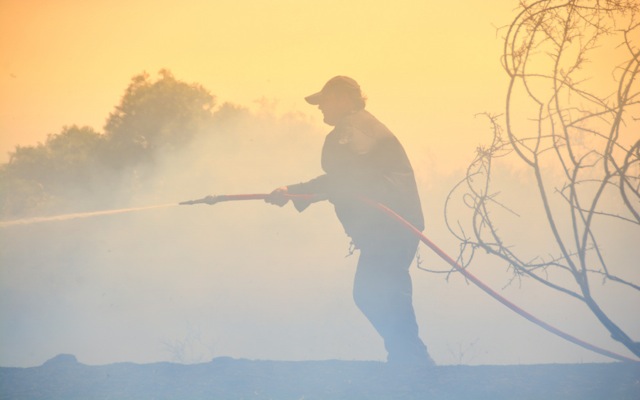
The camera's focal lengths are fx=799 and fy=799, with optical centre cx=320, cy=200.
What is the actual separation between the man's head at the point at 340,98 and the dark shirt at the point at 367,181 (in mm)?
116

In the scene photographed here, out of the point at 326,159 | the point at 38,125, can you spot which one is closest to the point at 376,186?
the point at 326,159

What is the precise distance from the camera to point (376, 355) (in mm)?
8320

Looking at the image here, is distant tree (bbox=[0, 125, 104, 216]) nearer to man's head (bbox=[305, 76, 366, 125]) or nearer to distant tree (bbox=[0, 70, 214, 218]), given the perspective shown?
distant tree (bbox=[0, 70, 214, 218])

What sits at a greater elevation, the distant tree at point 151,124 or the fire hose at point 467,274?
the distant tree at point 151,124

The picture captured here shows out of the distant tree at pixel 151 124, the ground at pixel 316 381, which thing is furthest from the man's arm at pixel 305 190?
the distant tree at pixel 151 124

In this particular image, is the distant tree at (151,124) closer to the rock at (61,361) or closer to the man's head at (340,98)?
the man's head at (340,98)

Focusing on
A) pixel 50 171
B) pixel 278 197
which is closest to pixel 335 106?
pixel 278 197

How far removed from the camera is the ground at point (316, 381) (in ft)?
20.0

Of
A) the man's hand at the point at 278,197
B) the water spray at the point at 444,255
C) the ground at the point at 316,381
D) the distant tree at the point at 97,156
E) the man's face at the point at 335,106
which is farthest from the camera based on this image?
the distant tree at the point at 97,156

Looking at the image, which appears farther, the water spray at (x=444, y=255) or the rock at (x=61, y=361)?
the rock at (x=61, y=361)

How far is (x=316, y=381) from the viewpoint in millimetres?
6387

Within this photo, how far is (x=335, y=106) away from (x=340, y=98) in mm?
85

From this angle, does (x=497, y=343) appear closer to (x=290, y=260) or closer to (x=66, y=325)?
(x=290, y=260)

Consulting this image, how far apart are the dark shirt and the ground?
3.86 feet
